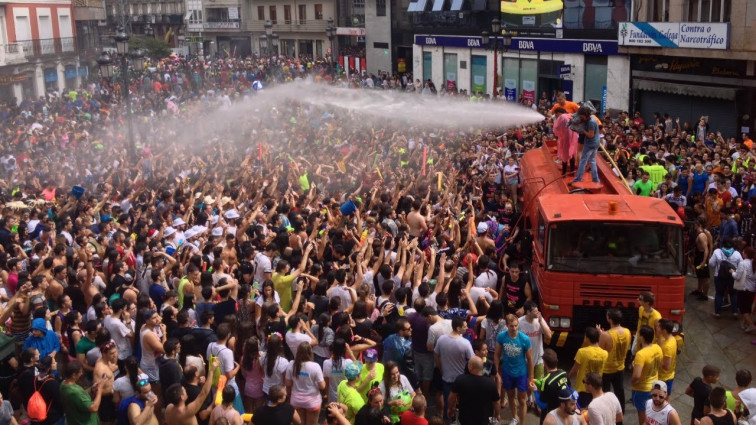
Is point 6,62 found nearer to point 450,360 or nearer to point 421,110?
point 421,110

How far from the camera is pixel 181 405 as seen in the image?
7.17 m

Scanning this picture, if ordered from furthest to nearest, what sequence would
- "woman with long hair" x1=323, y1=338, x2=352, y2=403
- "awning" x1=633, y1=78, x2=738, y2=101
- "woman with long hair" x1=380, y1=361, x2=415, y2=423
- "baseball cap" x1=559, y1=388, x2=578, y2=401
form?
"awning" x1=633, y1=78, x2=738, y2=101
"woman with long hair" x1=323, y1=338, x2=352, y2=403
"woman with long hair" x1=380, y1=361, x2=415, y2=423
"baseball cap" x1=559, y1=388, x2=578, y2=401

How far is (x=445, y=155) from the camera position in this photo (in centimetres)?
1998

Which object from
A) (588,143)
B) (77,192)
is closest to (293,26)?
(77,192)

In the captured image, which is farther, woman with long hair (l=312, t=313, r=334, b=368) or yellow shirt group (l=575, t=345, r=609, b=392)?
woman with long hair (l=312, t=313, r=334, b=368)

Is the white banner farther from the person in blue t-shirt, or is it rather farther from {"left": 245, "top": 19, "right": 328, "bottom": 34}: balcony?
{"left": 245, "top": 19, "right": 328, "bottom": 34}: balcony

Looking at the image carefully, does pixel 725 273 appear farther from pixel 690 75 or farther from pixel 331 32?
pixel 331 32

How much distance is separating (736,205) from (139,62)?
15.6m

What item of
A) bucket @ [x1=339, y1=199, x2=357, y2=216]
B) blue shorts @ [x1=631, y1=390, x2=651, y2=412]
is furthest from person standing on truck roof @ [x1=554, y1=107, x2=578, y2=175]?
blue shorts @ [x1=631, y1=390, x2=651, y2=412]

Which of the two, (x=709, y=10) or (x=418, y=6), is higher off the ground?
(x=418, y=6)

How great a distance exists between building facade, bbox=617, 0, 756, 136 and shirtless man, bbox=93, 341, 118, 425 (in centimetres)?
2059

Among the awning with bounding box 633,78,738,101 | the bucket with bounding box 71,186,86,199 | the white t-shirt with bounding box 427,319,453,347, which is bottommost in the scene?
the white t-shirt with bounding box 427,319,453,347

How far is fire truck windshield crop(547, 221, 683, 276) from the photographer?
977 cm

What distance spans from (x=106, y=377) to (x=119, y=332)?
91 centimetres
